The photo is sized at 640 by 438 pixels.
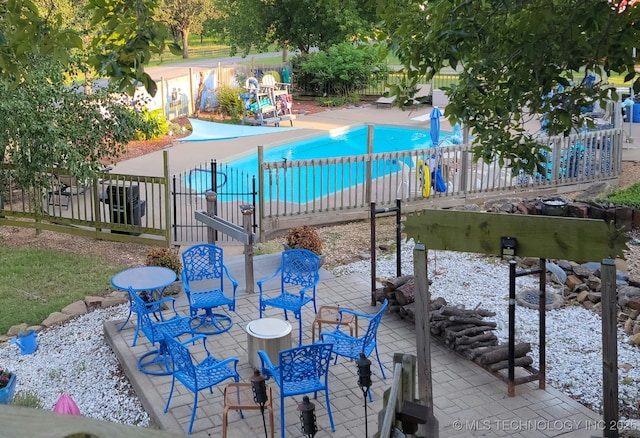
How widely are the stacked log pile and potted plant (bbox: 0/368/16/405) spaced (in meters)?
4.31

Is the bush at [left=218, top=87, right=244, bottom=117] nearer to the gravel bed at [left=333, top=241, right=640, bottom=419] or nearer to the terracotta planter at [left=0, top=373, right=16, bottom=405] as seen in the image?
the gravel bed at [left=333, top=241, right=640, bottom=419]

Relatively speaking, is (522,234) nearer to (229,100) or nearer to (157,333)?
(157,333)

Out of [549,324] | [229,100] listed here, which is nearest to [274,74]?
[229,100]

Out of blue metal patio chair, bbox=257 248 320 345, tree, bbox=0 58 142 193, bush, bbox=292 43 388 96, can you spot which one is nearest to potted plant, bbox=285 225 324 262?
blue metal patio chair, bbox=257 248 320 345

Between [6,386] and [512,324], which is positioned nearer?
[512,324]

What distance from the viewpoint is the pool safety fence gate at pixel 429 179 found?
43.4ft

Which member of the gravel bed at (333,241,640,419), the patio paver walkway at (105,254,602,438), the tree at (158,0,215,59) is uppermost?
the tree at (158,0,215,59)

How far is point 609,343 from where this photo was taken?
5633 mm

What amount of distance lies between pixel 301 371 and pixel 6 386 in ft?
9.29

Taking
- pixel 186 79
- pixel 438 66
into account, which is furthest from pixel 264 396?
pixel 186 79

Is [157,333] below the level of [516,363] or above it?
above

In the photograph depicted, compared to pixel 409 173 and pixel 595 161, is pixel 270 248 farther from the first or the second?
pixel 595 161

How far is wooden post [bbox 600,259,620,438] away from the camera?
18.1 ft

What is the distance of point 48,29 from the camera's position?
238 inches
